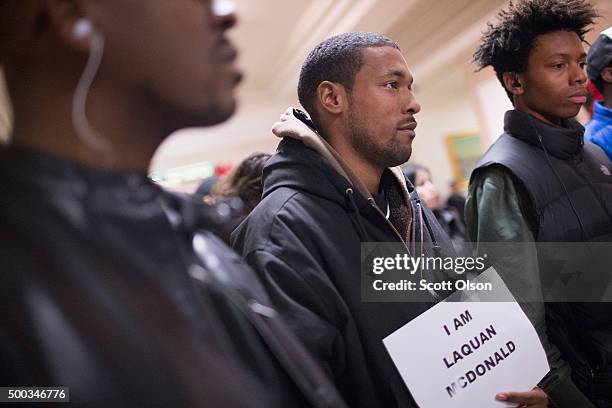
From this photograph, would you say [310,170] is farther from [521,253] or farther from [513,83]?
[513,83]

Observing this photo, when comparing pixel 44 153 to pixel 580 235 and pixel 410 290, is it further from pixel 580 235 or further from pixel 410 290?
pixel 580 235

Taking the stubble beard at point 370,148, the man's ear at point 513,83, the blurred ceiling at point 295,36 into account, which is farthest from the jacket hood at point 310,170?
the blurred ceiling at point 295,36

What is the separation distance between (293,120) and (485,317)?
0.59 metres

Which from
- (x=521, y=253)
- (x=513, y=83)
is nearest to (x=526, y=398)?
(x=521, y=253)

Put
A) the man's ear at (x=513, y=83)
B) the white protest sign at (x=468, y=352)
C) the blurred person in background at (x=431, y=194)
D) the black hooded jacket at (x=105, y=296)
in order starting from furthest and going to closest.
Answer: the blurred person in background at (x=431, y=194)
the man's ear at (x=513, y=83)
the white protest sign at (x=468, y=352)
the black hooded jacket at (x=105, y=296)

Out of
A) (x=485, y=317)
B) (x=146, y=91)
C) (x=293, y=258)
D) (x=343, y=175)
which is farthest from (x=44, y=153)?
(x=485, y=317)

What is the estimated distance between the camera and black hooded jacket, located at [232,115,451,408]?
0.86 metres

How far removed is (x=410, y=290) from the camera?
967mm

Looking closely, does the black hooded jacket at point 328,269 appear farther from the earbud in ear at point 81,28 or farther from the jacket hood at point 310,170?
the earbud in ear at point 81,28

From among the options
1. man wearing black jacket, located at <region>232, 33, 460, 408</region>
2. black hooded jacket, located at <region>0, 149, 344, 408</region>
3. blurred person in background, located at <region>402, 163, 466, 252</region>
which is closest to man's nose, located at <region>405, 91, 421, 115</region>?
man wearing black jacket, located at <region>232, 33, 460, 408</region>

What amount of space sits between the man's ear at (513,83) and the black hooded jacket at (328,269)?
702mm

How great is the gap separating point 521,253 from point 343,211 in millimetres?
488

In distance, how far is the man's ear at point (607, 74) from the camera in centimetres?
164

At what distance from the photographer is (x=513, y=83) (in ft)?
4.66
